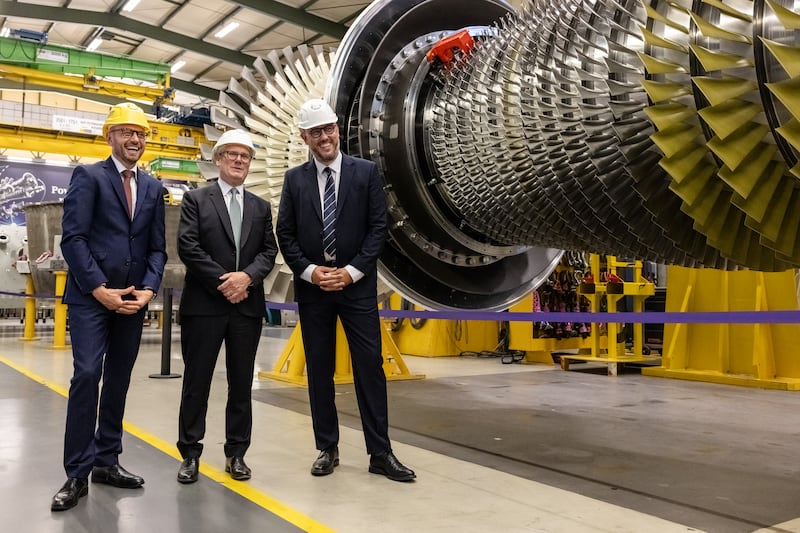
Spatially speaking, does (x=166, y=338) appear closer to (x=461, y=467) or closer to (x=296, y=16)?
(x=461, y=467)

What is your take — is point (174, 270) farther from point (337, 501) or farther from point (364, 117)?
point (337, 501)

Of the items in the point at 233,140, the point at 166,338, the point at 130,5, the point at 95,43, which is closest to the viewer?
the point at 233,140

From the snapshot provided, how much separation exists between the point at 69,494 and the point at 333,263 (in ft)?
4.02

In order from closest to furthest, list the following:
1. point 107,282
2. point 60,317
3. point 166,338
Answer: point 107,282 → point 166,338 → point 60,317

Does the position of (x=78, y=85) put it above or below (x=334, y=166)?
above

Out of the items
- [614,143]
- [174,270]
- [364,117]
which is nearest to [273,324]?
[174,270]

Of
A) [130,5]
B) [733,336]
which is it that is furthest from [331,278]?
[130,5]

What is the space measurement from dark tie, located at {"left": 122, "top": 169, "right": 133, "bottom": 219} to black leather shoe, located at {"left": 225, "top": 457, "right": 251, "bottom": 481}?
102cm

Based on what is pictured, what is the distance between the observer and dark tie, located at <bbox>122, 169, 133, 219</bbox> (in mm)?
2603

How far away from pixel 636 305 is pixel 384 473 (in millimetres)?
5158

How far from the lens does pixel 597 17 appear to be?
2016 millimetres

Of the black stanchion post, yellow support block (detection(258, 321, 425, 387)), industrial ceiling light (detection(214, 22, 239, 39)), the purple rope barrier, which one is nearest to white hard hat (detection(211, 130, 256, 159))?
the purple rope barrier

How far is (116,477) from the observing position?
102 inches

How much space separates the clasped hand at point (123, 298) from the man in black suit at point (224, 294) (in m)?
0.17
